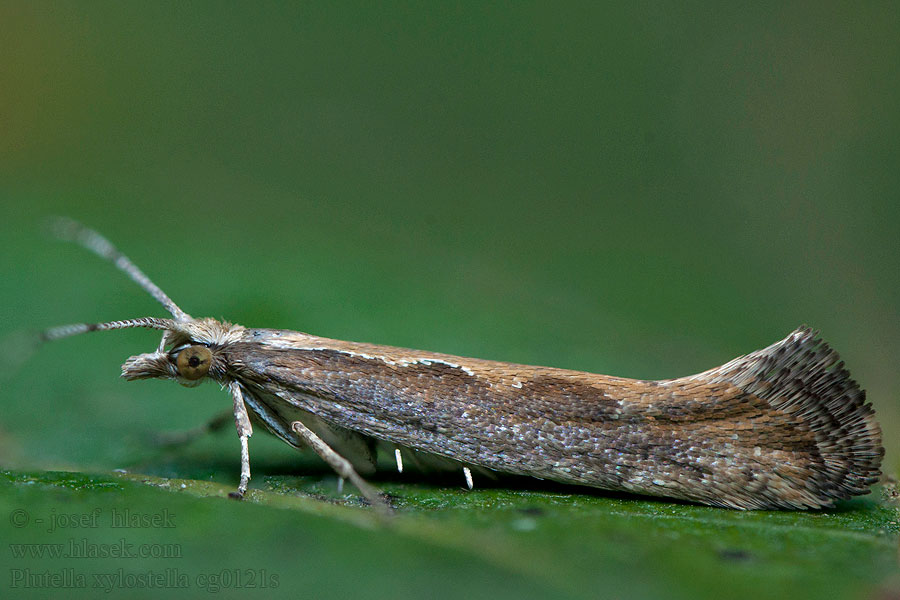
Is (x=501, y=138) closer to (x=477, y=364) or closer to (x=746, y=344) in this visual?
(x=746, y=344)

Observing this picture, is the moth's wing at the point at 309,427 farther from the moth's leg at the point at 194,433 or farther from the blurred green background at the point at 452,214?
the moth's leg at the point at 194,433

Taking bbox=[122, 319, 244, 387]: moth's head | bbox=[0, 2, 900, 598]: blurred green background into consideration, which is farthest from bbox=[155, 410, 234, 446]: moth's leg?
bbox=[122, 319, 244, 387]: moth's head

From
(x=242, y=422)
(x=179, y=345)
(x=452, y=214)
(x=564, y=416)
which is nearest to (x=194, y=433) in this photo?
(x=179, y=345)

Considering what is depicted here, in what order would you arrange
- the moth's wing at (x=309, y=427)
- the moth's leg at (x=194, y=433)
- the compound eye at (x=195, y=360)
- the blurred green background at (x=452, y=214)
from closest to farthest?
the blurred green background at (x=452, y=214)
the moth's wing at (x=309, y=427)
the compound eye at (x=195, y=360)
the moth's leg at (x=194, y=433)

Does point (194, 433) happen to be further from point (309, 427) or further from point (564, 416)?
point (564, 416)

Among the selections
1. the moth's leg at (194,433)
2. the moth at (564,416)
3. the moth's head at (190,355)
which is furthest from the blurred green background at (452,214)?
the moth's head at (190,355)

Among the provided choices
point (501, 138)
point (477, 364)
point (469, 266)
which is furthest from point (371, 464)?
point (501, 138)
